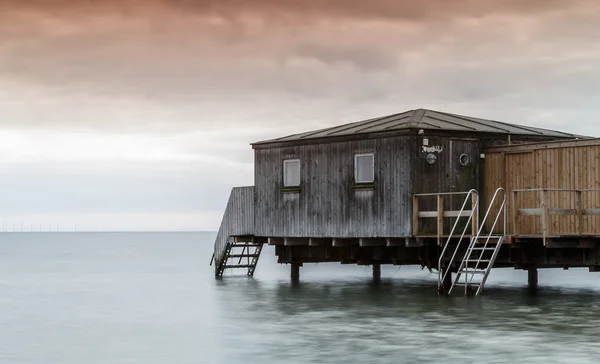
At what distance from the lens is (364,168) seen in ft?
107

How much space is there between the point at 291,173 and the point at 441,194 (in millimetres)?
7127

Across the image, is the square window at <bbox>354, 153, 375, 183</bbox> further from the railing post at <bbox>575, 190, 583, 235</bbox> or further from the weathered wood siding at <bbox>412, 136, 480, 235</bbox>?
the railing post at <bbox>575, 190, 583, 235</bbox>

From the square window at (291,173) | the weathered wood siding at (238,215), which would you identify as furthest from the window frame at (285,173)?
the weathered wood siding at (238,215)

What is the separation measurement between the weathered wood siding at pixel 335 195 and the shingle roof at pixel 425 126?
47 cm

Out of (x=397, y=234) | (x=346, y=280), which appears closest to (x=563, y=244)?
(x=397, y=234)

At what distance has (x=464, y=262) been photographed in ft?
97.3

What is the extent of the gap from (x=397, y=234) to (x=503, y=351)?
1188 centimetres

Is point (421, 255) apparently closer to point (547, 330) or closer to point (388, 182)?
point (388, 182)

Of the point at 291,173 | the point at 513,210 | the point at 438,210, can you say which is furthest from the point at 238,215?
the point at 513,210

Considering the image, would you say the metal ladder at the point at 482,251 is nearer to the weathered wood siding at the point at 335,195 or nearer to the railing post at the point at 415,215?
the railing post at the point at 415,215

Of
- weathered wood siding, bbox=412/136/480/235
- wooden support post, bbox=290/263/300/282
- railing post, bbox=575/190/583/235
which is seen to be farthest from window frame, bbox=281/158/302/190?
railing post, bbox=575/190/583/235

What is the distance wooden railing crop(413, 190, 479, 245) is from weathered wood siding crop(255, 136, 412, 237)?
11.3 inches

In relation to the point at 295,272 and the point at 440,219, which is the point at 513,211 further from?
the point at 295,272

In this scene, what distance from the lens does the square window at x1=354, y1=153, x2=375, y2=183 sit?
32406 mm
